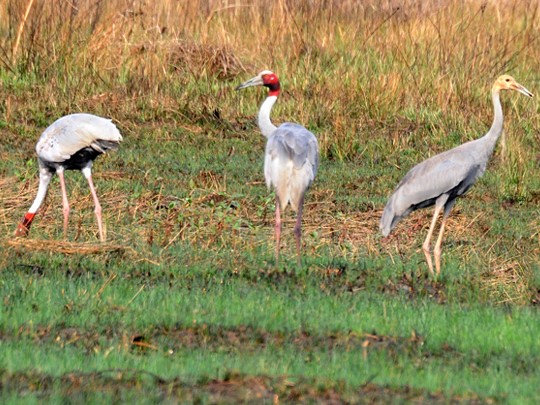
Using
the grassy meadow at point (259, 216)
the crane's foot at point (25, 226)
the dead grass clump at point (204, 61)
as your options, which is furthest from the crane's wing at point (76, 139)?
the dead grass clump at point (204, 61)

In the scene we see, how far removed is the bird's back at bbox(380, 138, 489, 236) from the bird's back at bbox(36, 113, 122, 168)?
238 centimetres

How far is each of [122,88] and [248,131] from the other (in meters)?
1.80

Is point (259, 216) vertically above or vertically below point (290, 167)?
below

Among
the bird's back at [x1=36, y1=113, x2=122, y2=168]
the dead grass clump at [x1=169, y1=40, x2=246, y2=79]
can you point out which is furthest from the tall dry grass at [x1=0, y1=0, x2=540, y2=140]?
the bird's back at [x1=36, y1=113, x2=122, y2=168]

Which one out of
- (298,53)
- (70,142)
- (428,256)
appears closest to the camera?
(428,256)

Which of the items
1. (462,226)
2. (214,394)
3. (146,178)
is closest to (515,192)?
(462,226)

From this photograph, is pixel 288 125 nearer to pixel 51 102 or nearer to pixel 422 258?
pixel 422 258

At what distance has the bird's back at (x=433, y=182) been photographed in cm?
923

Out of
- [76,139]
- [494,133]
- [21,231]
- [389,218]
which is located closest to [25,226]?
[21,231]

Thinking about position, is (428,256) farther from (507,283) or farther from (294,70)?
(294,70)

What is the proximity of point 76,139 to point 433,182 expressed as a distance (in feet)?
9.71

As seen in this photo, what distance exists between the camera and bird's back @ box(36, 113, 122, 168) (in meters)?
9.88

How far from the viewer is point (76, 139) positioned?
988 centimetres

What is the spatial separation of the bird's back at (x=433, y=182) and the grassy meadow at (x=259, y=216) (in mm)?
380
